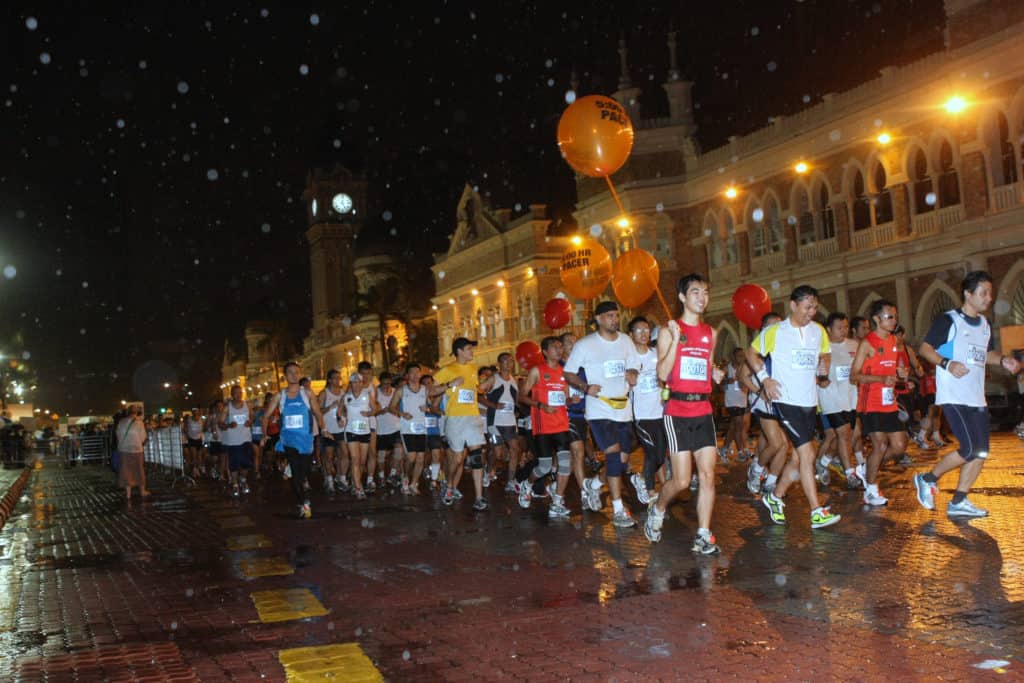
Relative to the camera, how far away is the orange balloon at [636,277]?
20.5 m

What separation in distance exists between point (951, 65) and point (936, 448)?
15.8 m

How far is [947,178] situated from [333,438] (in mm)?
21467

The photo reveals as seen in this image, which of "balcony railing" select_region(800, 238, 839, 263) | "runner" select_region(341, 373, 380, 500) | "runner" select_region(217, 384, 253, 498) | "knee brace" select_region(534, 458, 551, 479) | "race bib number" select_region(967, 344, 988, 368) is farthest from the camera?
"balcony railing" select_region(800, 238, 839, 263)

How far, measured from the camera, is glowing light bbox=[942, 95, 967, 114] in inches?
1145

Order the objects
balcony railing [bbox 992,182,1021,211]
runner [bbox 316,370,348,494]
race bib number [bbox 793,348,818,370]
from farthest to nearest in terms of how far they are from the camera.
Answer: balcony railing [bbox 992,182,1021,211]
runner [bbox 316,370,348,494]
race bib number [bbox 793,348,818,370]

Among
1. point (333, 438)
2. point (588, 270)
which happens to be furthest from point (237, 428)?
point (588, 270)

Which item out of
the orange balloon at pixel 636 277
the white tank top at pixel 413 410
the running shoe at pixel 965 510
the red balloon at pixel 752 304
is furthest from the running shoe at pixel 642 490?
the orange balloon at pixel 636 277

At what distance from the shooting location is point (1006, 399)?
84.2ft

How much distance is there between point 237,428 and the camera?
68.3 ft

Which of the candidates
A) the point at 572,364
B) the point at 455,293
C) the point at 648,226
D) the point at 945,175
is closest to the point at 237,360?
the point at 455,293

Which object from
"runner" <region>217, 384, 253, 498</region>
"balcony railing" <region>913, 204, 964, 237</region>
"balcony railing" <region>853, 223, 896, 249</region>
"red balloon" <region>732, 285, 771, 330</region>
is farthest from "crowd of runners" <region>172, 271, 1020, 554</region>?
"balcony railing" <region>853, 223, 896, 249</region>

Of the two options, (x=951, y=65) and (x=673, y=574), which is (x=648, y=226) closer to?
(x=951, y=65)

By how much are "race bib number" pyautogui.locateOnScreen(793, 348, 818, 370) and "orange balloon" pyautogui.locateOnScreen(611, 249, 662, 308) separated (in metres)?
10.5

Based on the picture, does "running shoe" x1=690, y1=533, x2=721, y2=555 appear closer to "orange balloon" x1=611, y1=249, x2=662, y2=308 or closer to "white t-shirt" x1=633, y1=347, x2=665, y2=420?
"white t-shirt" x1=633, y1=347, x2=665, y2=420
